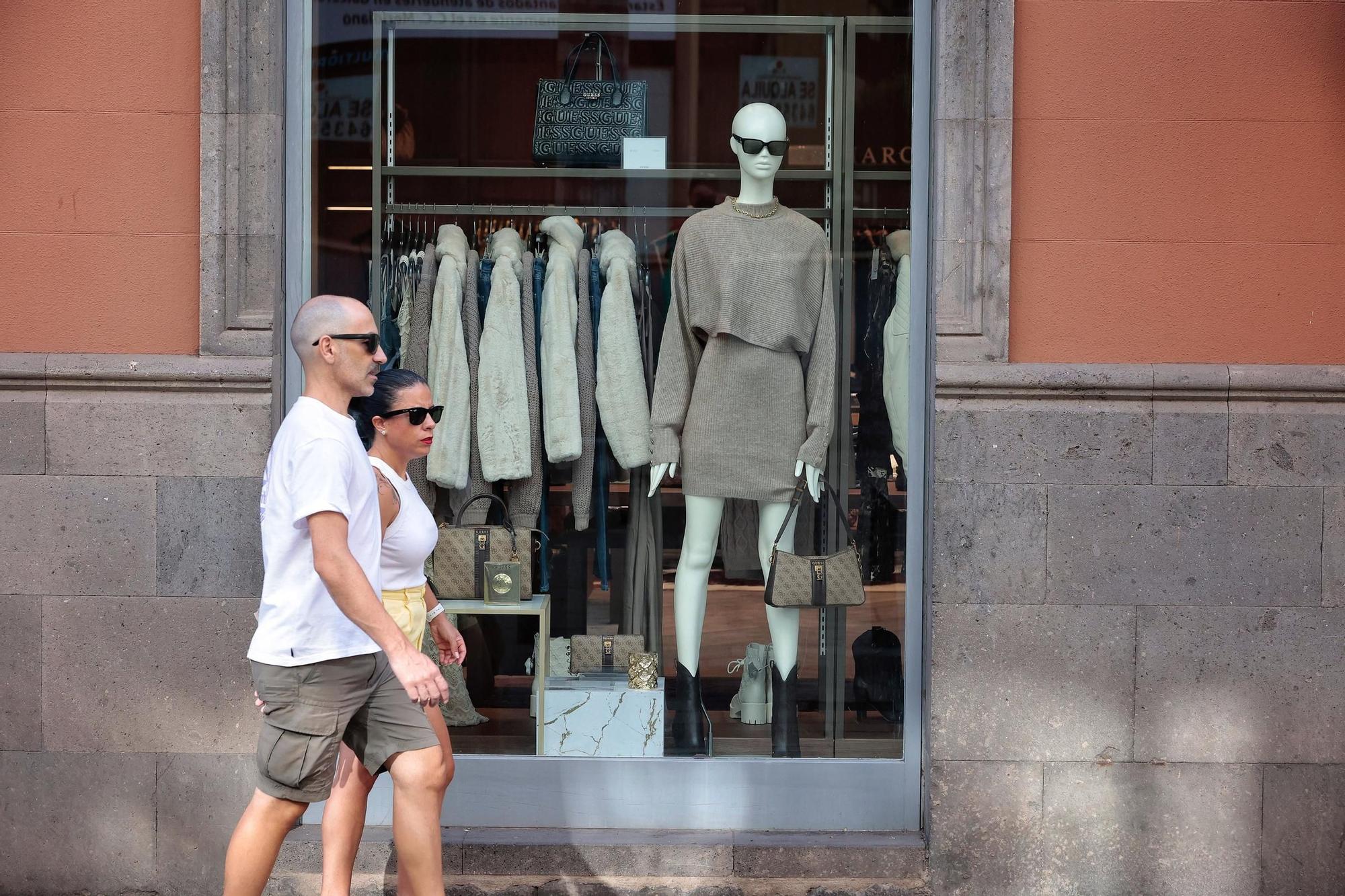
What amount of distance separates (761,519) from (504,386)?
1.05m

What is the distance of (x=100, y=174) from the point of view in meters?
4.79

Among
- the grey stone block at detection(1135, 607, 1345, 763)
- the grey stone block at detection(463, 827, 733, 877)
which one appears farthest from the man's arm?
the grey stone block at detection(1135, 607, 1345, 763)

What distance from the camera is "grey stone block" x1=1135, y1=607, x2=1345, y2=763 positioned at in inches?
186

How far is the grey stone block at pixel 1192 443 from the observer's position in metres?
4.72

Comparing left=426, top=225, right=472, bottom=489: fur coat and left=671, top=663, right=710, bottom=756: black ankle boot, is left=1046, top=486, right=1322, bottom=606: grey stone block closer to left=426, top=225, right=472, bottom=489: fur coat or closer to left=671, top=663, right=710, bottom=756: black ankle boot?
left=671, top=663, right=710, bottom=756: black ankle boot

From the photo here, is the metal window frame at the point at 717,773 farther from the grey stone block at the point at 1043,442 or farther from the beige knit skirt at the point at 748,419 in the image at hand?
the beige knit skirt at the point at 748,419

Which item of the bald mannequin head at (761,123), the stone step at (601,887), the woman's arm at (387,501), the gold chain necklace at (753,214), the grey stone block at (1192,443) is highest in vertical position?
the bald mannequin head at (761,123)

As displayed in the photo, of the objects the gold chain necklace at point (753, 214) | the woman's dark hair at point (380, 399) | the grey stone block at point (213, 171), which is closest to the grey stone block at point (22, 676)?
the grey stone block at point (213, 171)

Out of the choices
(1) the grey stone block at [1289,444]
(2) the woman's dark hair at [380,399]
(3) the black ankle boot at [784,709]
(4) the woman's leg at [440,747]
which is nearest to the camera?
(4) the woman's leg at [440,747]

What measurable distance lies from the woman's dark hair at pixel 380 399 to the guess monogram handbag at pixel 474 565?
42.1 inches

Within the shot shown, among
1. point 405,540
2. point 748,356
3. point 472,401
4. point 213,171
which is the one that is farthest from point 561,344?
point 405,540

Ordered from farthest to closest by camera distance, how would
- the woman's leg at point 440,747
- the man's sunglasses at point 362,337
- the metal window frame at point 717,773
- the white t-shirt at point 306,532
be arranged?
the metal window frame at point 717,773, the woman's leg at point 440,747, the man's sunglasses at point 362,337, the white t-shirt at point 306,532

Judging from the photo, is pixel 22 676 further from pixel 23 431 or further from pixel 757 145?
pixel 757 145

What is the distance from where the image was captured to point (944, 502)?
474 cm
